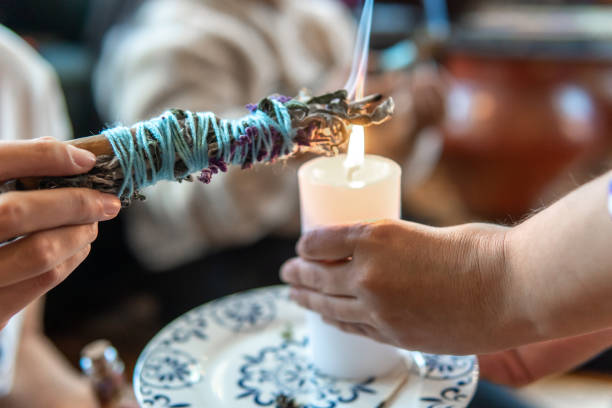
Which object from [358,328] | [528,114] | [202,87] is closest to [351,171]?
[358,328]

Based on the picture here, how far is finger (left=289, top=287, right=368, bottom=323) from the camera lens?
0.44m

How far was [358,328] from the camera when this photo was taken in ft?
1.51

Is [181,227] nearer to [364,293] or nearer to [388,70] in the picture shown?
[388,70]

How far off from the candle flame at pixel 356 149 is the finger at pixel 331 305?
109mm

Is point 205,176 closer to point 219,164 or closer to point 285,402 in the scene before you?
point 219,164

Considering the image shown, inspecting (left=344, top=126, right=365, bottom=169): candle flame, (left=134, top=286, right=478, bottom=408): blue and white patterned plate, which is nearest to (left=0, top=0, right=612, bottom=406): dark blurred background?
(left=134, top=286, right=478, bottom=408): blue and white patterned plate

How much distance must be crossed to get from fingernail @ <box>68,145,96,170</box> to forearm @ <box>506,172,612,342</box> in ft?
0.94

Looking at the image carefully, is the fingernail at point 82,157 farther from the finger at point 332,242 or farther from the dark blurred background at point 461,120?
the dark blurred background at point 461,120

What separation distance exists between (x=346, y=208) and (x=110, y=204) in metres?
Answer: 0.18

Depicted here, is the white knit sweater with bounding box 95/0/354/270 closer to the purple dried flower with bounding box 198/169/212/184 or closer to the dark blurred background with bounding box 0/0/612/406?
the dark blurred background with bounding box 0/0/612/406

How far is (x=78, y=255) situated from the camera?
0.40 meters

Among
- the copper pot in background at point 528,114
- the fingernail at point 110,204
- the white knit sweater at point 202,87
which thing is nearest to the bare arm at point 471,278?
the fingernail at point 110,204

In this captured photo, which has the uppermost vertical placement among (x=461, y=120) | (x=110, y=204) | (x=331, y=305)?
(x=110, y=204)

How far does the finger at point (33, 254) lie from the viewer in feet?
1.12
